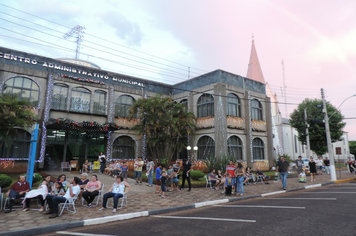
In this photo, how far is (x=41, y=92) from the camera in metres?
18.3

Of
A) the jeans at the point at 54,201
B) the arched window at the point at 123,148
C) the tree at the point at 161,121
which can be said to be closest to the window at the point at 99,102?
the arched window at the point at 123,148

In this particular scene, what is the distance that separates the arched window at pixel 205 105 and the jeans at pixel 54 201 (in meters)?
16.0

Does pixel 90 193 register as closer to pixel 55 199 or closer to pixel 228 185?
pixel 55 199

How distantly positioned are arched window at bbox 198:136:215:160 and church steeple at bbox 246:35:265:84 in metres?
25.8

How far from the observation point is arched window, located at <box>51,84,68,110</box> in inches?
744

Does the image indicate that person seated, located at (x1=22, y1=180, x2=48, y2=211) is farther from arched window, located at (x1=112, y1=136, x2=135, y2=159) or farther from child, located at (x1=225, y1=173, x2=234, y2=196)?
arched window, located at (x1=112, y1=136, x2=135, y2=159)

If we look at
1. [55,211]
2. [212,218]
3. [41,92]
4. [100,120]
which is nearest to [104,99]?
[100,120]

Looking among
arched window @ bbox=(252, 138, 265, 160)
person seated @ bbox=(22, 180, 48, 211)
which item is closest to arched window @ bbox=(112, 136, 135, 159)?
arched window @ bbox=(252, 138, 265, 160)

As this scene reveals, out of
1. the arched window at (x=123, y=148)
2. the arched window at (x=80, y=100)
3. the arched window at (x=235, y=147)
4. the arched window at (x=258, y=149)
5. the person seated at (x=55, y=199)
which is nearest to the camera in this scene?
the person seated at (x=55, y=199)

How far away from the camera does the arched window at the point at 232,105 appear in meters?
21.7

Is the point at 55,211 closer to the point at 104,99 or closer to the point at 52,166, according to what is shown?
the point at 52,166

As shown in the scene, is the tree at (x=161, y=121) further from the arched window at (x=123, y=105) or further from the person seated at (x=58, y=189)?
the person seated at (x=58, y=189)

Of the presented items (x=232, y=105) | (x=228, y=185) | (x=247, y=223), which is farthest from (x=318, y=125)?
(x=247, y=223)

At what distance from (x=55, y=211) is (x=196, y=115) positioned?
669 inches
